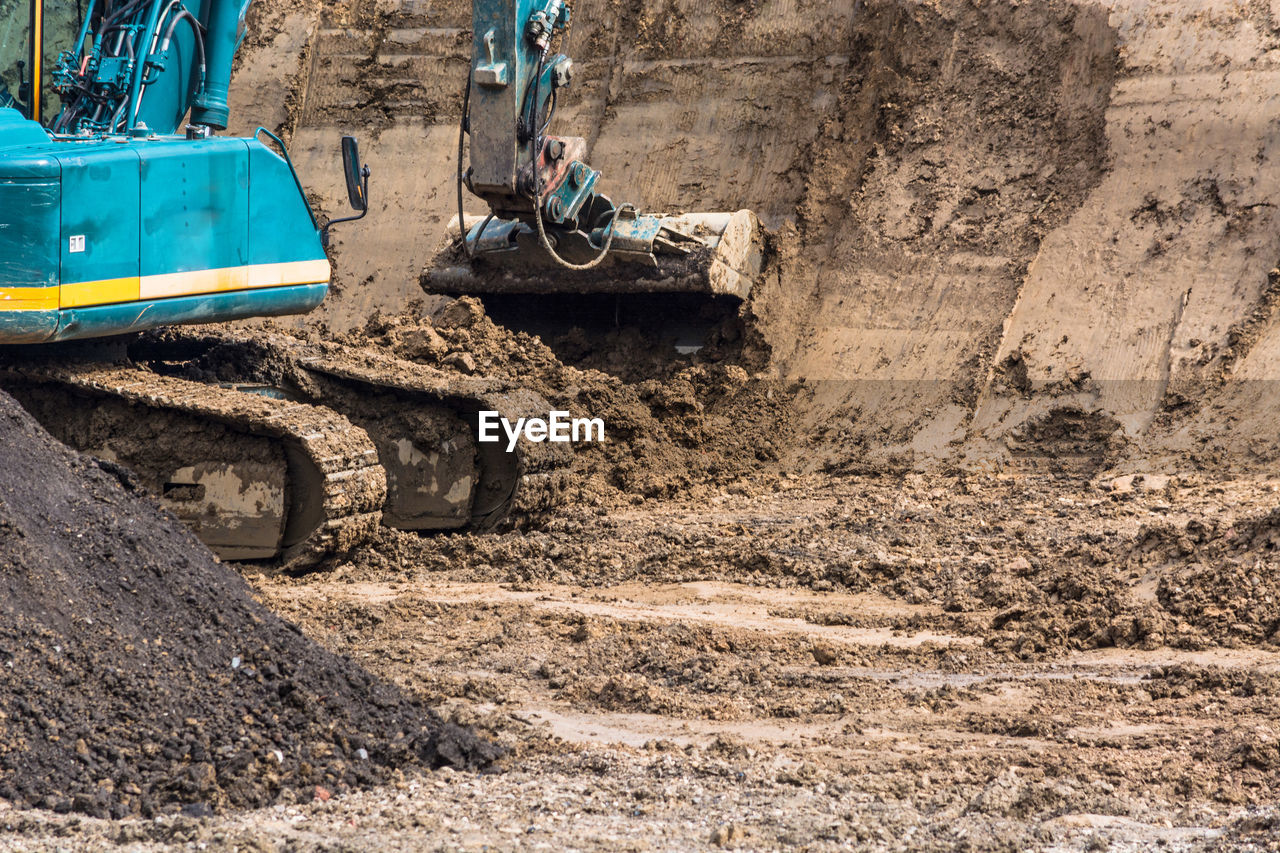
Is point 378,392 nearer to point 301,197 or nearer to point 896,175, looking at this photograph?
point 301,197

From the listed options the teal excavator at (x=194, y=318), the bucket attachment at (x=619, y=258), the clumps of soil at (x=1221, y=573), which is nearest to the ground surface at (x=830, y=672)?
Result: the clumps of soil at (x=1221, y=573)

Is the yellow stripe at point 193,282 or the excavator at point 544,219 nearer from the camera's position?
the yellow stripe at point 193,282

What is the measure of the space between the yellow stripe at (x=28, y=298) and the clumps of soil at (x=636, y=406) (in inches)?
95.8

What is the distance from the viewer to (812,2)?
10.2m

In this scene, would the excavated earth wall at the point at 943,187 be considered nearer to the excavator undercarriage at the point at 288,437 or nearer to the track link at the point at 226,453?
the excavator undercarriage at the point at 288,437

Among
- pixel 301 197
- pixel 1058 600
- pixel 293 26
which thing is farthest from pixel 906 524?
pixel 293 26

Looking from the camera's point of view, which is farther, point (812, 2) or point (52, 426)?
point (812, 2)

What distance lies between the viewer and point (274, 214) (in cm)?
660

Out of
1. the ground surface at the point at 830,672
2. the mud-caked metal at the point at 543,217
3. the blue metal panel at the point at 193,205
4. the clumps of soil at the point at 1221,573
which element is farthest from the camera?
the mud-caked metal at the point at 543,217

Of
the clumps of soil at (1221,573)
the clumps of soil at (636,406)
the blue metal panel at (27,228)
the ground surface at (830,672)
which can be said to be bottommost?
the ground surface at (830,672)

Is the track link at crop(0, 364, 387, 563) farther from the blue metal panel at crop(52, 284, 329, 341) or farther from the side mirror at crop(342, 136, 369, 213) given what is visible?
the side mirror at crop(342, 136, 369, 213)

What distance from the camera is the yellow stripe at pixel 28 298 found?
18.6ft

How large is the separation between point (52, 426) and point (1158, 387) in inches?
234

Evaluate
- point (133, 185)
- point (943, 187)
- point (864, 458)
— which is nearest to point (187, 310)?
point (133, 185)
